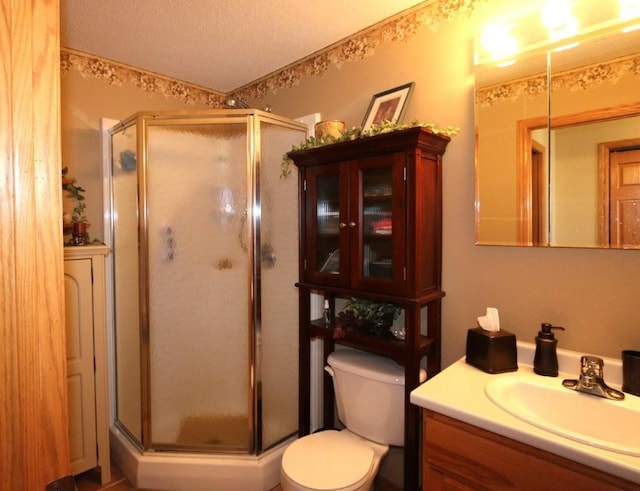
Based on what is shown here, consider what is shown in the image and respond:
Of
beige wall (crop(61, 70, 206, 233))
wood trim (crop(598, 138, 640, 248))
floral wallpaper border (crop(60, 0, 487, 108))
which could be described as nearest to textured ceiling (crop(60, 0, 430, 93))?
floral wallpaper border (crop(60, 0, 487, 108))

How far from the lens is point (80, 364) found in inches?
72.5

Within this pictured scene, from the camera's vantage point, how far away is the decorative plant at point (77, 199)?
2057 millimetres

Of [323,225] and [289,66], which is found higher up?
[289,66]

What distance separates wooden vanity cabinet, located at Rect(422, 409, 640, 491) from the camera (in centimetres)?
88

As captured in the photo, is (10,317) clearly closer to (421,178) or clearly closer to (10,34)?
(10,34)

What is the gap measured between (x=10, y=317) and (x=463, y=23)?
1.78m

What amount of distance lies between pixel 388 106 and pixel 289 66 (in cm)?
81

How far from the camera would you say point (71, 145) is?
81.9 inches

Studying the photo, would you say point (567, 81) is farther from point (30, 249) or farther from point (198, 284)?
point (198, 284)

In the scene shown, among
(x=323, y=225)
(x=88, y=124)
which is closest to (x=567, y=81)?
(x=323, y=225)

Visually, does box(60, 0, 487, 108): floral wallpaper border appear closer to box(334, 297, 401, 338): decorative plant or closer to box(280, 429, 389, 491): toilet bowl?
box(334, 297, 401, 338): decorative plant

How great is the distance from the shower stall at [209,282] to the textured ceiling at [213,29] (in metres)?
0.42

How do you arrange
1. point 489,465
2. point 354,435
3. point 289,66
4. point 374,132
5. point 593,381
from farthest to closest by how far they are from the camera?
point 289,66 < point 354,435 < point 374,132 < point 593,381 < point 489,465

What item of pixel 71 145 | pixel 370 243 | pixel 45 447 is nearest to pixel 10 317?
pixel 45 447
